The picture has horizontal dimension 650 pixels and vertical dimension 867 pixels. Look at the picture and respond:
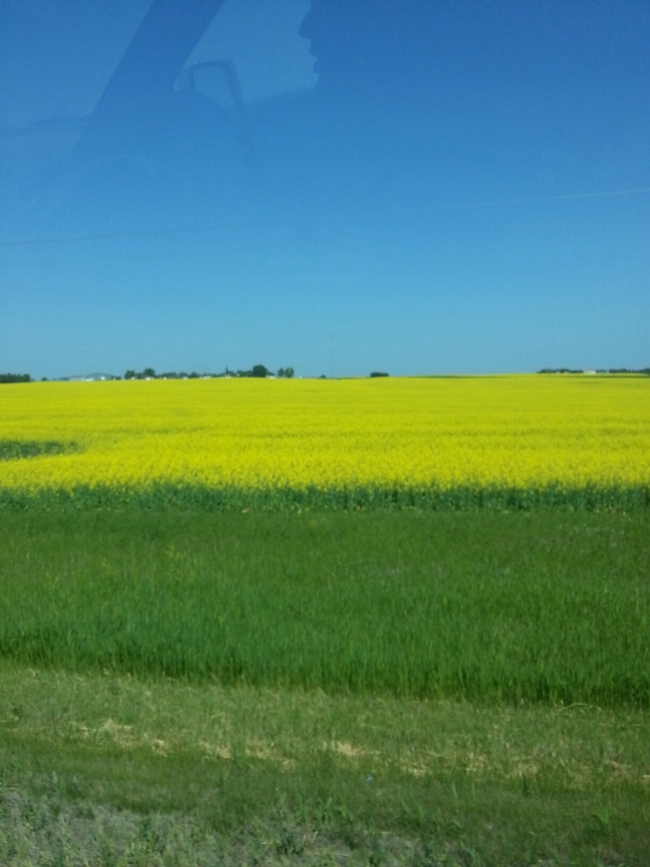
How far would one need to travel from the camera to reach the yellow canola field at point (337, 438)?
14602mm

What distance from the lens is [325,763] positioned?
4.20 m

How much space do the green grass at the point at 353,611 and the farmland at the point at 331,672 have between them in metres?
0.03

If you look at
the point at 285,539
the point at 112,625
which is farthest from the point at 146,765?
the point at 285,539

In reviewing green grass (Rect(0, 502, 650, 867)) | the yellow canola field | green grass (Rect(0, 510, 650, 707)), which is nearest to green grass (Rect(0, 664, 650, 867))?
green grass (Rect(0, 502, 650, 867))

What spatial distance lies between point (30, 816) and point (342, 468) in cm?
1195

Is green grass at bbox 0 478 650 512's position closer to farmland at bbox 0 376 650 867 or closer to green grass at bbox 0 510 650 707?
farmland at bbox 0 376 650 867

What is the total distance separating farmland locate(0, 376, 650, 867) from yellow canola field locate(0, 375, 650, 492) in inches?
16.5

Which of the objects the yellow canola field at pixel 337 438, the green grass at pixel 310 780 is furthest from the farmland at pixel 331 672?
the yellow canola field at pixel 337 438

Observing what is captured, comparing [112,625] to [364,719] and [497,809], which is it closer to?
[364,719]

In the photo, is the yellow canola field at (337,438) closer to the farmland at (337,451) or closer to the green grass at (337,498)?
the farmland at (337,451)

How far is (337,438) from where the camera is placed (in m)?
20.9

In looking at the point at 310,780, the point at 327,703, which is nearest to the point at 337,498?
the point at 327,703

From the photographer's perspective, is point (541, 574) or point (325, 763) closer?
point (325, 763)

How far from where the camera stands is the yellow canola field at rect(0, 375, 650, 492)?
14.6 m
